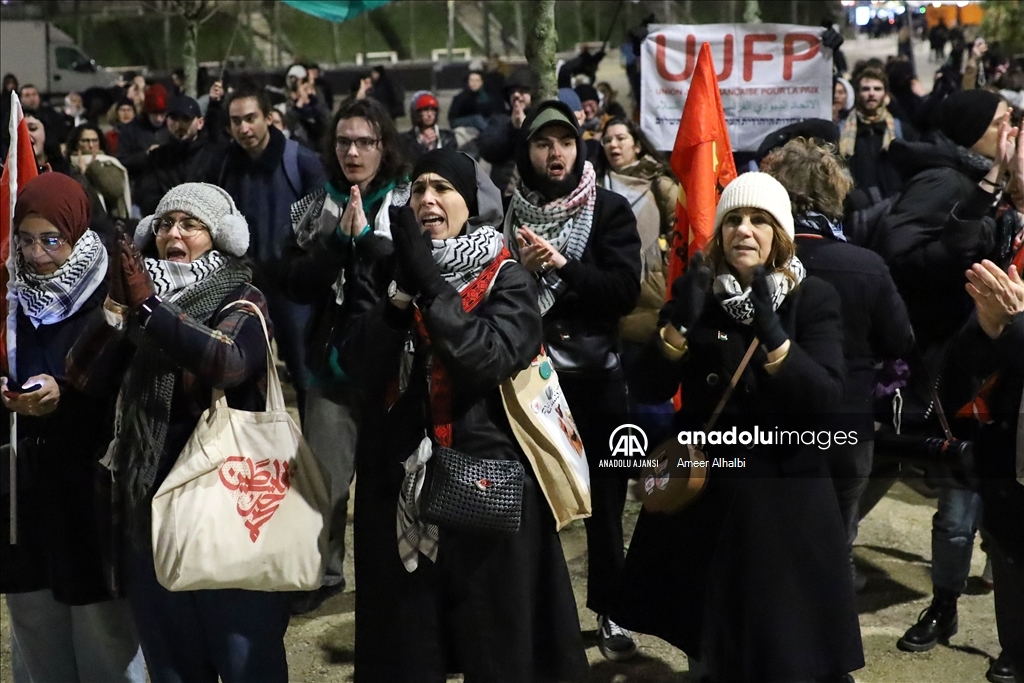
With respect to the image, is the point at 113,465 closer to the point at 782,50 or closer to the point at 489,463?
the point at 489,463

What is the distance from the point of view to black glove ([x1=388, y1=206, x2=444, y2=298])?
130 inches

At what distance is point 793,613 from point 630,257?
1559 millimetres

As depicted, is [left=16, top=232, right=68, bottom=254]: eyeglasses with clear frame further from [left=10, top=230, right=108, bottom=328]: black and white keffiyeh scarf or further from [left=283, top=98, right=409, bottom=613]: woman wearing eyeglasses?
[left=283, top=98, right=409, bottom=613]: woman wearing eyeglasses

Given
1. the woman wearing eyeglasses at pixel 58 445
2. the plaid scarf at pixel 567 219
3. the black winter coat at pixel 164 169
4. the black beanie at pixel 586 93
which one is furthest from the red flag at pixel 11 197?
the black beanie at pixel 586 93

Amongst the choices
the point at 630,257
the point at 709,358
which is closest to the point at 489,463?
the point at 709,358

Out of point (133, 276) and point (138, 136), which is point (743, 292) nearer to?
point (133, 276)

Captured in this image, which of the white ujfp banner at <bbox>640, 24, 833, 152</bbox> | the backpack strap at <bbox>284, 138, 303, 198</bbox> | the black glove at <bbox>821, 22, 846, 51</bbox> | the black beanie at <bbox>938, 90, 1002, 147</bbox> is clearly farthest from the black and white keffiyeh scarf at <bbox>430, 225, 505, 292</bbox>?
the black glove at <bbox>821, 22, 846, 51</bbox>

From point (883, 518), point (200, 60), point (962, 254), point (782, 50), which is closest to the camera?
point (962, 254)

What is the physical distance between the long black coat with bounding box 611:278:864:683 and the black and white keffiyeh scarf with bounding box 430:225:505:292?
21.6 inches

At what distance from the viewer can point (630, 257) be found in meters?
4.75

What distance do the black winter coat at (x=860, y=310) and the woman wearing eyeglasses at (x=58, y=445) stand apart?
7.59 feet

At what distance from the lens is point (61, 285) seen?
385 cm

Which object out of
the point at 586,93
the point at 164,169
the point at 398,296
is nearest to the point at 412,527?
the point at 398,296

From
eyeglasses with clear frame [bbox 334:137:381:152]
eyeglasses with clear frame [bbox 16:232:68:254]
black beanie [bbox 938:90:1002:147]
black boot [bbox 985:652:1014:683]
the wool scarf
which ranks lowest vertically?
black boot [bbox 985:652:1014:683]
